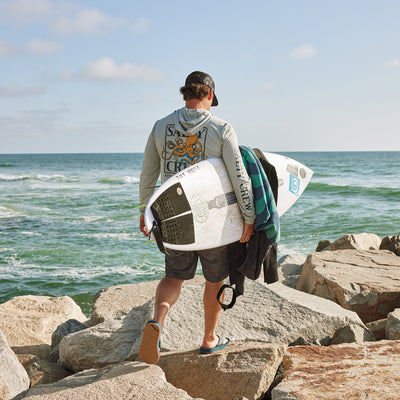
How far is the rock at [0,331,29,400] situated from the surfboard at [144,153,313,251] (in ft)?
4.09

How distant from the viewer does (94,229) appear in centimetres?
1355

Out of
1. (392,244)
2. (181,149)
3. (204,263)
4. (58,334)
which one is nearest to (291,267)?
(392,244)

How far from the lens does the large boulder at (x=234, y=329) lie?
3.50 m

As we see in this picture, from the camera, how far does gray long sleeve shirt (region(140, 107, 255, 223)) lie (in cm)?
287

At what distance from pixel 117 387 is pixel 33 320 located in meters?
3.14

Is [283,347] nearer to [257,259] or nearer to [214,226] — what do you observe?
[257,259]

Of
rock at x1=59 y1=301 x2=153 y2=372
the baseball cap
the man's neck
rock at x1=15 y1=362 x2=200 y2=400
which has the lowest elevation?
rock at x1=59 y1=301 x2=153 y2=372

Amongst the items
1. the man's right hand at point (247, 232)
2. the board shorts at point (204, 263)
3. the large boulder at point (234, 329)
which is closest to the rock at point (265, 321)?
the large boulder at point (234, 329)

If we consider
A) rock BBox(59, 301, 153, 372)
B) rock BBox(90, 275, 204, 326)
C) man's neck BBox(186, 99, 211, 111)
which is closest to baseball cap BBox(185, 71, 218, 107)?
man's neck BBox(186, 99, 211, 111)

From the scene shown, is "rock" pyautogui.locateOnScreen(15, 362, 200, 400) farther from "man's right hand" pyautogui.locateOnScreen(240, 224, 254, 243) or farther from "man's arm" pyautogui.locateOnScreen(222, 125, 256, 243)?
"man's arm" pyautogui.locateOnScreen(222, 125, 256, 243)

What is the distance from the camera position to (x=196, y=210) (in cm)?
307

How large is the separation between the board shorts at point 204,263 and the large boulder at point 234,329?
0.68 meters

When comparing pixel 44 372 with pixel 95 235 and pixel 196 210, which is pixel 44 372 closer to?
pixel 196 210

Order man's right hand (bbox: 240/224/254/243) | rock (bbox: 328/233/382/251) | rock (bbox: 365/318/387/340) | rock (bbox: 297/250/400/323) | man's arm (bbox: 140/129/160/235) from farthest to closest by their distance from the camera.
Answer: rock (bbox: 328/233/382/251) < rock (bbox: 297/250/400/323) < rock (bbox: 365/318/387/340) < man's arm (bbox: 140/129/160/235) < man's right hand (bbox: 240/224/254/243)
